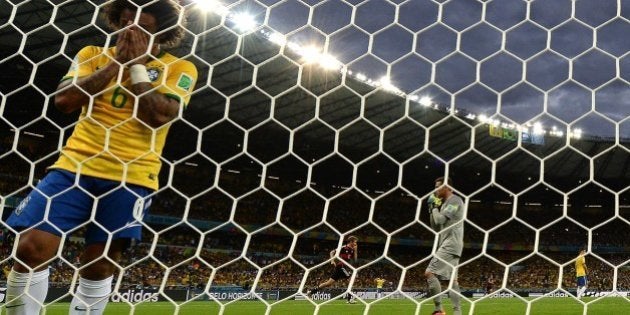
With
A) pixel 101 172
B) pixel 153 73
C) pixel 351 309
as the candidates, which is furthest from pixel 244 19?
pixel 351 309

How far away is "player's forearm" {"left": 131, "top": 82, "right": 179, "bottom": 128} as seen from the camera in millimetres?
1714

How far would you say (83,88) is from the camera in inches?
68.2

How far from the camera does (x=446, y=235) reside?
4.00 metres

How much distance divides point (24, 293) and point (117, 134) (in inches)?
22.4

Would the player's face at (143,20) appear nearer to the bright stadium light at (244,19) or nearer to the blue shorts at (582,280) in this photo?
the bright stadium light at (244,19)

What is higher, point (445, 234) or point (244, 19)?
point (244, 19)

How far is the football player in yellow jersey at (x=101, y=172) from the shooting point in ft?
5.30

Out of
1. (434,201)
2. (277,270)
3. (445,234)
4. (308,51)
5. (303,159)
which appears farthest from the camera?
(277,270)

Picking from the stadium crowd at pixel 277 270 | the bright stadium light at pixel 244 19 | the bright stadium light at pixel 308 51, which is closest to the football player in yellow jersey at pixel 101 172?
the bright stadium light at pixel 244 19

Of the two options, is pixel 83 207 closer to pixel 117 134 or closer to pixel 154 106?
pixel 117 134

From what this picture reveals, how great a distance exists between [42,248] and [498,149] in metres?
18.3

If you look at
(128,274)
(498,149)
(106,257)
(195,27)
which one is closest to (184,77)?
(106,257)

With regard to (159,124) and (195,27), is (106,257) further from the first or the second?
(195,27)

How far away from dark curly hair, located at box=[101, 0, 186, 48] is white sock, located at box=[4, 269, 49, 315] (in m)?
0.93
